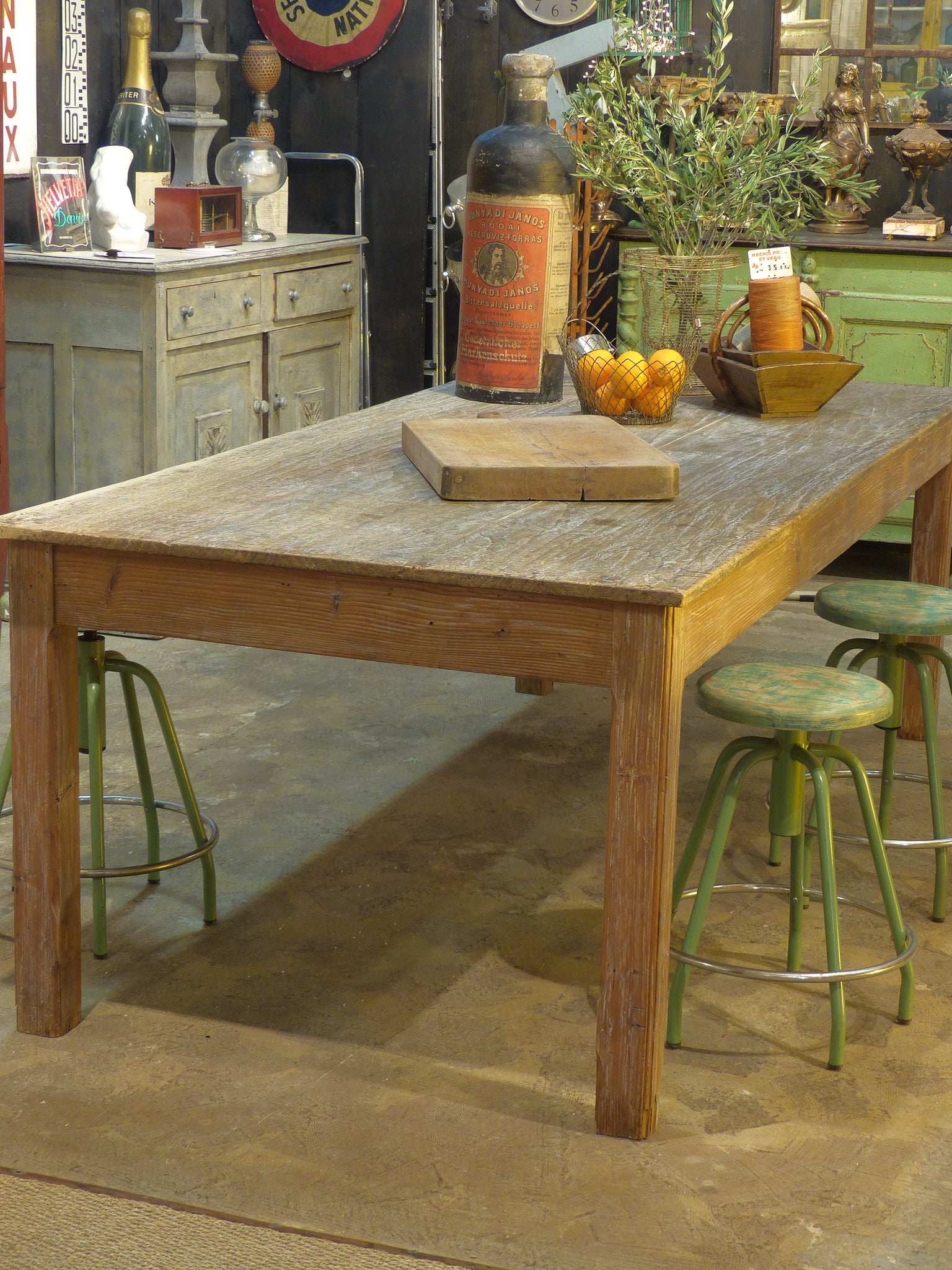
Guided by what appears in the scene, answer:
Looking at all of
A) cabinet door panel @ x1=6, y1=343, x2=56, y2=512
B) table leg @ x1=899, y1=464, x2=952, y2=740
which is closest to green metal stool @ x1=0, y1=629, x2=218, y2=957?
table leg @ x1=899, y1=464, x2=952, y2=740

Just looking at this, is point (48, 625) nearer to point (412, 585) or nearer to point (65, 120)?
point (412, 585)

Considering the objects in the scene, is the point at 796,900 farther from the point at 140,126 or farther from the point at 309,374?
the point at 140,126

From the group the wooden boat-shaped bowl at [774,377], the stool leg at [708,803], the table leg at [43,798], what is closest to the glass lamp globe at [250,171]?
the wooden boat-shaped bowl at [774,377]

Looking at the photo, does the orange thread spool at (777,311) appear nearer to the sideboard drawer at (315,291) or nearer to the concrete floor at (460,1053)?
the concrete floor at (460,1053)

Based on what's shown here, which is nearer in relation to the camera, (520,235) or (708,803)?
(708,803)

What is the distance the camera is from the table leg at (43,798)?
207 cm

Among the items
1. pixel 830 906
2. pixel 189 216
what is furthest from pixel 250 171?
pixel 830 906

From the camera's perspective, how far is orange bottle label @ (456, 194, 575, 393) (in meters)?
2.84

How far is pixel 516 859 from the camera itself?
2920 mm

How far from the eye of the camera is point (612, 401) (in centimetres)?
286

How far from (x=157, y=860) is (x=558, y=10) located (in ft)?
12.5

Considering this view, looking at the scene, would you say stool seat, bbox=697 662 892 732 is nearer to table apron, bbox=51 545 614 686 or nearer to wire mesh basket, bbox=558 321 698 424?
table apron, bbox=51 545 614 686

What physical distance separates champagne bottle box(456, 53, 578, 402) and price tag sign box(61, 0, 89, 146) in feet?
7.50

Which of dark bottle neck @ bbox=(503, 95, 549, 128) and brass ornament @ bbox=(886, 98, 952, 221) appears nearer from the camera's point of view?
dark bottle neck @ bbox=(503, 95, 549, 128)
